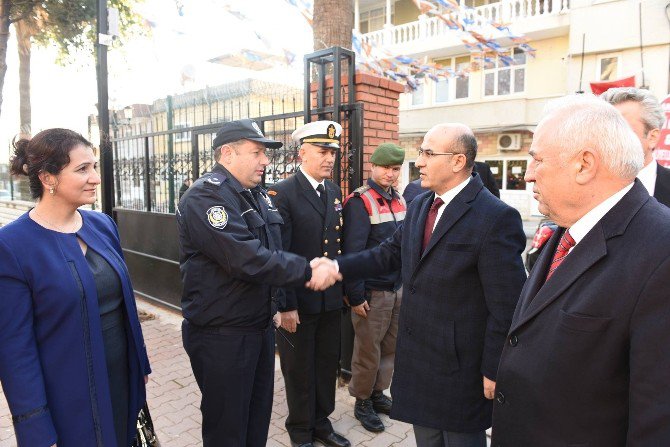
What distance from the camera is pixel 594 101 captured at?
1.36 metres

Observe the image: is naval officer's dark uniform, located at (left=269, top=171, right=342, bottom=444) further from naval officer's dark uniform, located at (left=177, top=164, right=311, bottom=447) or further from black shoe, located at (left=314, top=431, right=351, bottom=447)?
naval officer's dark uniform, located at (left=177, top=164, right=311, bottom=447)

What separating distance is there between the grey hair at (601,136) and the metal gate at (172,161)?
2.70 meters

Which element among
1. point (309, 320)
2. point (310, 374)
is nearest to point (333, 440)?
point (310, 374)

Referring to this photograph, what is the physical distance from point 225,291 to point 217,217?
411 mm

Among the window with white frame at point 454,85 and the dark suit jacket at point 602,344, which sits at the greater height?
the window with white frame at point 454,85

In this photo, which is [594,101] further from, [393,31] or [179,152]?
[393,31]

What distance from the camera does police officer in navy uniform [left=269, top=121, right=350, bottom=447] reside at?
319 centimetres

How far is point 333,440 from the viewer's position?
323cm

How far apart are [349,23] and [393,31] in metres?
15.1

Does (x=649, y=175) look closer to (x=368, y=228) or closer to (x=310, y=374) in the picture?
(x=368, y=228)

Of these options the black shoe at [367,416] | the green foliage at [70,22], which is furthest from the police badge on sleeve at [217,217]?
the green foliage at [70,22]

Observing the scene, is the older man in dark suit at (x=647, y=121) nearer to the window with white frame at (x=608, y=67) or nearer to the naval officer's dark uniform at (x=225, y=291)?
the naval officer's dark uniform at (x=225, y=291)

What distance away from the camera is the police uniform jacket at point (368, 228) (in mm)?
3494

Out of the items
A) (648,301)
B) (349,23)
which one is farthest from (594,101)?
(349,23)
